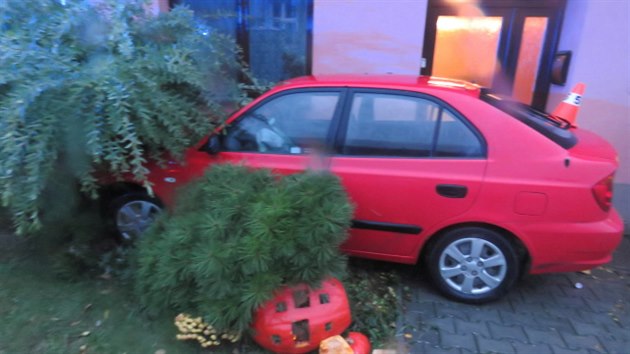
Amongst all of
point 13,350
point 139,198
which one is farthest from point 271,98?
point 13,350

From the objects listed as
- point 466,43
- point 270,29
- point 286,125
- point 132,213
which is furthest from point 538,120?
point 270,29

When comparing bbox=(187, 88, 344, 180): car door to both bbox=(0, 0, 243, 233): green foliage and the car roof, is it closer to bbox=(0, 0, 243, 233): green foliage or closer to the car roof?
the car roof

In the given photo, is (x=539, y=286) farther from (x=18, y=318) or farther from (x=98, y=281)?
(x=18, y=318)

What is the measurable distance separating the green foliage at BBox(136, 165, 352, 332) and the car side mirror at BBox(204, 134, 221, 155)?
1.61 feet

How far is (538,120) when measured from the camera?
3.16m

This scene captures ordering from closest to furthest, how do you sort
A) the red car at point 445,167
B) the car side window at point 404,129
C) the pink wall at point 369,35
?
the red car at point 445,167
the car side window at point 404,129
the pink wall at point 369,35

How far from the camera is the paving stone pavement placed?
283 centimetres

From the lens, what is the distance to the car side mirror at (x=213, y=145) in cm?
329

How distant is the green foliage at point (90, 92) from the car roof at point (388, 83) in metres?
0.70

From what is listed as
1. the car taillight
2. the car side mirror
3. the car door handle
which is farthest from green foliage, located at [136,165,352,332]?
the car taillight

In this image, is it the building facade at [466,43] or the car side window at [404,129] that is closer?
the car side window at [404,129]

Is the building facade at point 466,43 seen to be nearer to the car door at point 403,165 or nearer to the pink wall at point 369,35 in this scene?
the pink wall at point 369,35

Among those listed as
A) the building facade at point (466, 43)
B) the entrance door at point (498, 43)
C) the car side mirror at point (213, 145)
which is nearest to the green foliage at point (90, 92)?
the car side mirror at point (213, 145)

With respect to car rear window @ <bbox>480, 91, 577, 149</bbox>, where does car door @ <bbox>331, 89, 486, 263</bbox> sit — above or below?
below
